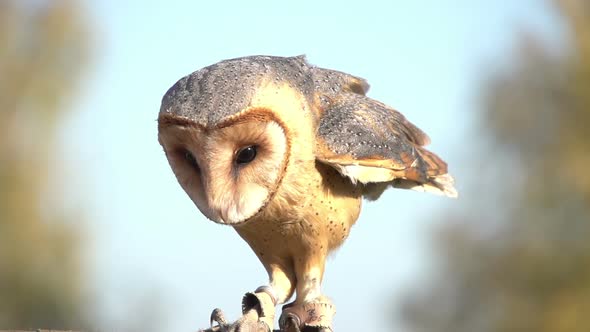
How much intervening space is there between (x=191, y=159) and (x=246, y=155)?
215 millimetres

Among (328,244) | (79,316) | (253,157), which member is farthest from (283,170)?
(79,316)

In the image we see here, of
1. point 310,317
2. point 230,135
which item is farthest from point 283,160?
point 310,317

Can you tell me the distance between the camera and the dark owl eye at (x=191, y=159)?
139 inches

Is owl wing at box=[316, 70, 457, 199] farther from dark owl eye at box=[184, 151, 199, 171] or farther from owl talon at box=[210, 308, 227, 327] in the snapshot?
owl talon at box=[210, 308, 227, 327]

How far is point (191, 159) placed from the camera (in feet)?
11.7

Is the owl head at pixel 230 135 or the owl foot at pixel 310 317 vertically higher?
the owl head at pixel 230 135

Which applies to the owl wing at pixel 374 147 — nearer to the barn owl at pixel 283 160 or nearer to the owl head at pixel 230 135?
the barn owl at pixel 283 160

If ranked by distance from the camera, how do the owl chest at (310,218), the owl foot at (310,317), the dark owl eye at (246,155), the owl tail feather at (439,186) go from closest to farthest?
1. the dark owl eye at (246,155)
2. the owl chest at (310,218)
3. the owl foot at (310,317)
4. the owl tail feather at (439,186)

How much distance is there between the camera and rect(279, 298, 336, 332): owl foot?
3805mm

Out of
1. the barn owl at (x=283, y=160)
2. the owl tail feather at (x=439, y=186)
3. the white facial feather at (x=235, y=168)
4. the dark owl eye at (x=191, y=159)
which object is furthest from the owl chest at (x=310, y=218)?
the owl tail feather at (x=439, y=186)

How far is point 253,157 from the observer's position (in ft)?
11.5

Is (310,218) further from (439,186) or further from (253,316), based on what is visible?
(439,186)

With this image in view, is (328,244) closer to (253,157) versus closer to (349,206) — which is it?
(349,206)

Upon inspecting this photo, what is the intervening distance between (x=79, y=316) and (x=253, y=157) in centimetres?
504
